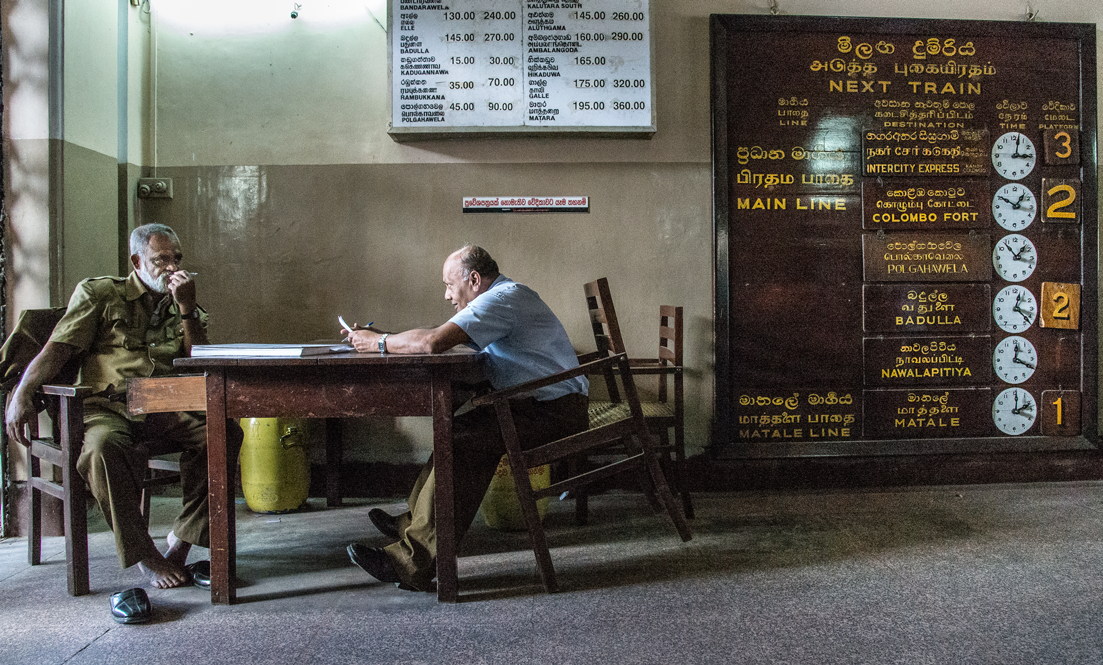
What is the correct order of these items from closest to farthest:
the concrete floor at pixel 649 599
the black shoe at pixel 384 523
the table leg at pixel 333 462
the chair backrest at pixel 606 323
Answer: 1. the concrete floor at pixel 649 599
2. the black shoe at pixel 384 523
3. the chair backrest at pixel 606 323
4. the table leg at pixel 333 462

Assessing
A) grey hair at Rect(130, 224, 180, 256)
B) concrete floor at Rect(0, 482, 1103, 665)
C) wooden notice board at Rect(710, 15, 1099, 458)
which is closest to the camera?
concrete floor at Rect(0, 482, 1103, 665)

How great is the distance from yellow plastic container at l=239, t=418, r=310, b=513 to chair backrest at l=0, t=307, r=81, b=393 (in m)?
0.92

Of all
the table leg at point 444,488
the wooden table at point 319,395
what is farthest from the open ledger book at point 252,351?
the table leg at point 444,488

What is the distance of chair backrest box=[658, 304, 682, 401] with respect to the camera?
3.43 metres

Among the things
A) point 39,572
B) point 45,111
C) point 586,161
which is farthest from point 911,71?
point 39,572

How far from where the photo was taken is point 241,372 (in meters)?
2.40

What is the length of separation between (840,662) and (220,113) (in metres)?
4.06

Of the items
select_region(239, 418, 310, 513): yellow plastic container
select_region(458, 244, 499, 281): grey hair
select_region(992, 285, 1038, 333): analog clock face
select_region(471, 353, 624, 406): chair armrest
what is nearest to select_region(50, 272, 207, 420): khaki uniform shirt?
select_region(239, 418, 310, 513): yellow plastic container

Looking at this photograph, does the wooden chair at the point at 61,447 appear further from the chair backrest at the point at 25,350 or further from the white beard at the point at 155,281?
the white beard at the point at 155,281

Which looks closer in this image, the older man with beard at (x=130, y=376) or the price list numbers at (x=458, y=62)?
the older man with beard at (x=130, y=376)

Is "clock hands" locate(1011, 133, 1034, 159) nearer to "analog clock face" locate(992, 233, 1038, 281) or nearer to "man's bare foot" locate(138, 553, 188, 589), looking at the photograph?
"analog clock face" locate(992, 233, 1038, 281)

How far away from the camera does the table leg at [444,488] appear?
2.41 meters

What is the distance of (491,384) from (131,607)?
4.76 feet

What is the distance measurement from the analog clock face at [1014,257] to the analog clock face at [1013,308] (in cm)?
8
